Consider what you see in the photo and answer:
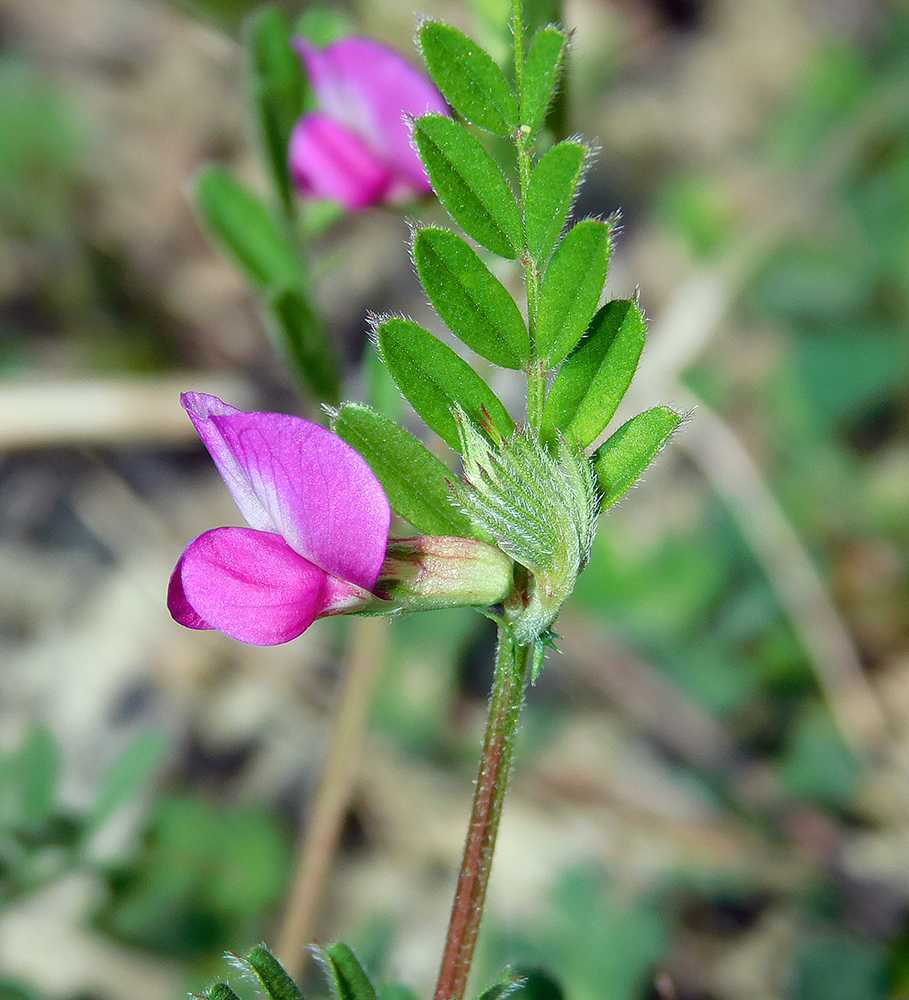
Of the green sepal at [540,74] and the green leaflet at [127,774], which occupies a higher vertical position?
the green sepal at [540,74]

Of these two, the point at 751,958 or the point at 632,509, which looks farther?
the point at 632,509

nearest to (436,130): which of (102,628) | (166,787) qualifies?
(166,787)

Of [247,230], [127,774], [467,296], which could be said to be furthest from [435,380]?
[127,774]

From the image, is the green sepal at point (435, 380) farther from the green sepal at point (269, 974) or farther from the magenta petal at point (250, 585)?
the green sepal at point (269, 974)

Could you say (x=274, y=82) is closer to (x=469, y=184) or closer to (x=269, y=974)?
(x=469, y=184)

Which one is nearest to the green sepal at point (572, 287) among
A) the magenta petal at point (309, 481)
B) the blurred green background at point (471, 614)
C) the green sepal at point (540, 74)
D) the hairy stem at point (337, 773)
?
the green sepal at point (540, 74)

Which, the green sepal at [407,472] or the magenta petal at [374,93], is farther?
the magenta petal at [374,93]

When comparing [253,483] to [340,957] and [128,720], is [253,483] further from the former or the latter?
[128,720]
